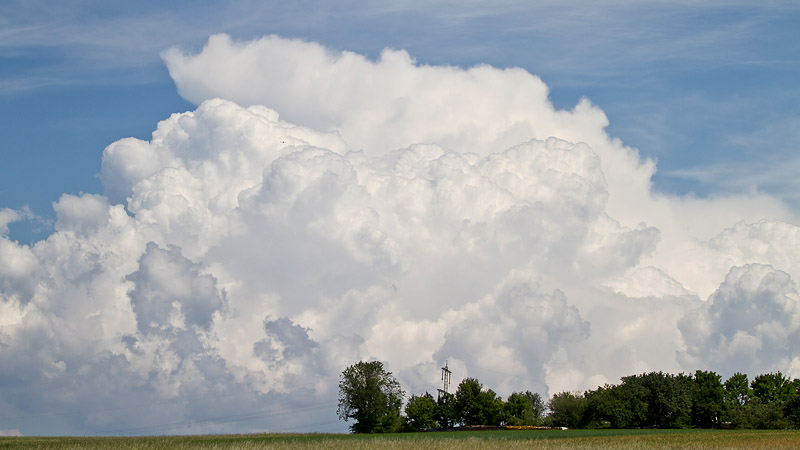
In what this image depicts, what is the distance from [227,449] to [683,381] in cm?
13922

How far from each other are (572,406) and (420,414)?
34.2m

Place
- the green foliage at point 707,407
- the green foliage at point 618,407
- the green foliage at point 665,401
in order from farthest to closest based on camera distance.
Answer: the green foliage at point 707,407 → the green foliage at point 665,401 → the green foliage at point 618,407

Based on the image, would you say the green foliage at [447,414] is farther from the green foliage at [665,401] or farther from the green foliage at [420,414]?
the green foliage at [665,401]

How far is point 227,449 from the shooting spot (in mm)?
79625

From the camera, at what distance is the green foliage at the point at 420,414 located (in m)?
183

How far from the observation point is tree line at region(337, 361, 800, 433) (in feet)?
569

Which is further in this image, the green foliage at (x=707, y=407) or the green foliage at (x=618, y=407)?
the green foliage at (x=707, y=407)

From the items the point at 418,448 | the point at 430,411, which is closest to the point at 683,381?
the point at 430,411

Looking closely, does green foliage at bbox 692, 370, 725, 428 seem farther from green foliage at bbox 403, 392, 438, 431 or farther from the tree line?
green foliage at bbox 403, 392, 438, 431

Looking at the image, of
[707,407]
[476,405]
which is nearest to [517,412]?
[476,405]

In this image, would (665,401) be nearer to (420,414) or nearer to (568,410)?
(568,410)

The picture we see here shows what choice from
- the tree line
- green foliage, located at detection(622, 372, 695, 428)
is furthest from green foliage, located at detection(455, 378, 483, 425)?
green foliage, located at detection(622, 372, 695, 428)

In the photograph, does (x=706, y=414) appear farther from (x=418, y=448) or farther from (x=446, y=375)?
(x=418, y=448)

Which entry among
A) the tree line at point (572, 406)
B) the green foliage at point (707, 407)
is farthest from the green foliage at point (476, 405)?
the green foliage at point (707, 407)
